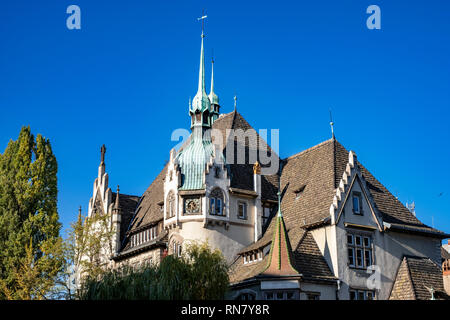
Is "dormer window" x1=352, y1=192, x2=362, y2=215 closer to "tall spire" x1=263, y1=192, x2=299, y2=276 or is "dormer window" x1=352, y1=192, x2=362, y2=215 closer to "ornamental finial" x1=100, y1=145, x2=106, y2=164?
"tall spire" x1=263, y1=192, x2=299, y2=276

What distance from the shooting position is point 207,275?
112 ft

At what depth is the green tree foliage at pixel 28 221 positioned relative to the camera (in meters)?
42.8

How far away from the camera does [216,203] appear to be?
44.7 metres

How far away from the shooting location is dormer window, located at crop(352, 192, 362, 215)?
40656 mm

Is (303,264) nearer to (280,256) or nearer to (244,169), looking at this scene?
(280,256)

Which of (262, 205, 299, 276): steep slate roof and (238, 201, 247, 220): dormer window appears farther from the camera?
(238, 201, 247, 220): dormer window

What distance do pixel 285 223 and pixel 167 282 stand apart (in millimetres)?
15070

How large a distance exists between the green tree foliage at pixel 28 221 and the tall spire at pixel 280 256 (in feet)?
51.8

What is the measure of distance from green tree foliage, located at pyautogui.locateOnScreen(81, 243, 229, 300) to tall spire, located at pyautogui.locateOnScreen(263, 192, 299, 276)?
3.01 m

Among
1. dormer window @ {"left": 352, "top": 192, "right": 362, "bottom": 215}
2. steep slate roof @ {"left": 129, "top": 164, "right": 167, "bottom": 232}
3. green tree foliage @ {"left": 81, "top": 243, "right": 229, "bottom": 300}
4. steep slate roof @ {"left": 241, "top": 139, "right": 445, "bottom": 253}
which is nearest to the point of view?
green tree foliage @ {"left": 81, "top": 243, "right": 229, "bottom": 300}


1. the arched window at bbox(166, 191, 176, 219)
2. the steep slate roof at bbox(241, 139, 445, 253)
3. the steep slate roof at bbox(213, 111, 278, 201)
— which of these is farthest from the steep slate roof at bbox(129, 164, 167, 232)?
the steep slate roof at bbox(241, 139, 445, 253)

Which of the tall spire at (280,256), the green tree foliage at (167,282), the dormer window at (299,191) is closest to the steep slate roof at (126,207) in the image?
the dormer window at (299,191)

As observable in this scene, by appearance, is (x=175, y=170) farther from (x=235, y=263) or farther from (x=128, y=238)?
(x=128, y=238)

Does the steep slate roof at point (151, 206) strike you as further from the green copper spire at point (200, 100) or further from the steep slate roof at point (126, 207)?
the green copper spire at point (200, 100)
